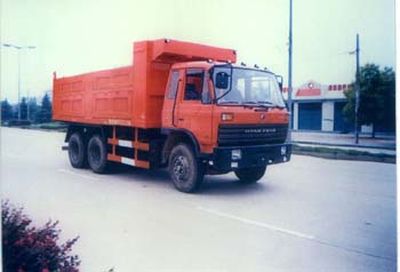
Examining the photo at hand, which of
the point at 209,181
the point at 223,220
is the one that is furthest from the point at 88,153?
the point at 223,220

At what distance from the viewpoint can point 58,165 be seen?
401 centimetres

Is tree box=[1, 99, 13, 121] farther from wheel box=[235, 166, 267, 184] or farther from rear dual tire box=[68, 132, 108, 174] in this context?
wheel box=[235, 166, 267, 184]

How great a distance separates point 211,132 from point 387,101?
5.76 ft

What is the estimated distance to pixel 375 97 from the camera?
2.72 m

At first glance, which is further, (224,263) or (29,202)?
(29,202)

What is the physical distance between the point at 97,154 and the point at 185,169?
1.31m

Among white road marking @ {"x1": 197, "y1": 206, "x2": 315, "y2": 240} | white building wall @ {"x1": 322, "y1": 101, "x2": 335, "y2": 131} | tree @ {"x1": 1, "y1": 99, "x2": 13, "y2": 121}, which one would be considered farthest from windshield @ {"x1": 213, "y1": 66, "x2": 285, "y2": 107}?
tree @ {"x1": 1, "y1": 99, "x2": 13, "y2": 121}

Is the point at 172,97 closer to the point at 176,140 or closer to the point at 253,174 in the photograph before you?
the point at 176,140

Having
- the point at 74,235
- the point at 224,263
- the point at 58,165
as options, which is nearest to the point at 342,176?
the point at 224,263

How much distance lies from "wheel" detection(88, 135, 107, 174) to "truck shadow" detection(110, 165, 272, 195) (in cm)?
15

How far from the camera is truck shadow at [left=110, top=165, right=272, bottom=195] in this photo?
4199 millimetres

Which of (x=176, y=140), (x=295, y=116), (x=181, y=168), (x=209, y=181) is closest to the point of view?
(x=295, y=116)

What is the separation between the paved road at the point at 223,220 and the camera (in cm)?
279

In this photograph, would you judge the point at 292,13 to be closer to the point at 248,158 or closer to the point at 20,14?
the point at 248,158
